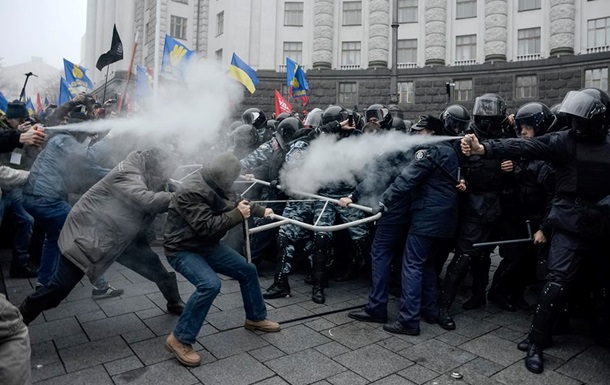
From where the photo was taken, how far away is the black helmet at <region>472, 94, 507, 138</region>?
5.01m

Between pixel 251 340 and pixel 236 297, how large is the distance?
51.0 inches

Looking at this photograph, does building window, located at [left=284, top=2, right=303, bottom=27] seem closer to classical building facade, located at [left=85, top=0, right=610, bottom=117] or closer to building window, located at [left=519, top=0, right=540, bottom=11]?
classical building facade, located at [left=85, top=0, right=610, bottom=117]

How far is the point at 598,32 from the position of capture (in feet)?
74.6

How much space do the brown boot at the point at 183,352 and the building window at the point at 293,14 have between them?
92.3 feet

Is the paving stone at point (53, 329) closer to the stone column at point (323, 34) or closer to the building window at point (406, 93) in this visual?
the building window at point (406, 93)

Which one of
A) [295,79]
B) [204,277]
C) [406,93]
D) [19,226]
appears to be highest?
[406,93]

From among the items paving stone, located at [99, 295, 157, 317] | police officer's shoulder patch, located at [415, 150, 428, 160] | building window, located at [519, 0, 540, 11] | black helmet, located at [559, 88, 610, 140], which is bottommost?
paving stone, located at [99, 295, 157, 317]

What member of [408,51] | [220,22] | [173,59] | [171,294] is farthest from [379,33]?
[171,294]

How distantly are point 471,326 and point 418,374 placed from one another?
144 cm

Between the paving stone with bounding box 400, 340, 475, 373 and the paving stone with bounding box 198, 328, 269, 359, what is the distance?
1.40 m

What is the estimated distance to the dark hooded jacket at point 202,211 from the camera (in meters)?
3.73

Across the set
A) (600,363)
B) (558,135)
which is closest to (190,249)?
(558,135)

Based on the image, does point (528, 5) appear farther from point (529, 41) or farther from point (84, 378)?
point (84, 378)

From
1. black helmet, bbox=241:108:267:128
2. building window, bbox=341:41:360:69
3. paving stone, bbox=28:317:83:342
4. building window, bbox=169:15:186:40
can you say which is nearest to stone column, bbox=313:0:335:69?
building window, bbox=341:41:360:69
